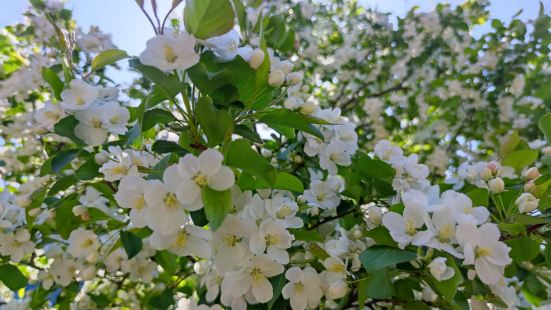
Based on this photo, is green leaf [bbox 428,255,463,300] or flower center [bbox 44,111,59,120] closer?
green leaf [bbox 428,255,463,300]

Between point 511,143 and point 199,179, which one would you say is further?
point 511,143

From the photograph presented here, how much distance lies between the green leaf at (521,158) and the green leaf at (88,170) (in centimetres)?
109

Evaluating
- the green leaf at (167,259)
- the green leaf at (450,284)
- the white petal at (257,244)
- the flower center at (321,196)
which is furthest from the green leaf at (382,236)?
the green leaf at (167,259)

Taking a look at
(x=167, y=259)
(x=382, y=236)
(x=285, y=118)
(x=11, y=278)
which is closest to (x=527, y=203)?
(x=382, y=236)

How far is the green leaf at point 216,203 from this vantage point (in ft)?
2.13

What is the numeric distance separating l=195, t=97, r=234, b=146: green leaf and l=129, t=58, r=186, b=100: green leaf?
1.9 inches

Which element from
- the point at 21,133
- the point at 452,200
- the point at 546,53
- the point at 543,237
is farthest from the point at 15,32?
the point at 546,53

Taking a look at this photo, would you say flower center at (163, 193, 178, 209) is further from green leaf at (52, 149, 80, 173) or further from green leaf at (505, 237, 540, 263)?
green leaf at (505, 237, 540, 263)

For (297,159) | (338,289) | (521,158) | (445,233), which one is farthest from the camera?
(297,159)

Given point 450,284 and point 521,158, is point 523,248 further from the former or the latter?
point 521,158

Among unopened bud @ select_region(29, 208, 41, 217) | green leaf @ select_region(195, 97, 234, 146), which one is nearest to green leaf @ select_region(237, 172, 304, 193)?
green leaf @ select_region(195, 97, 234, 146)

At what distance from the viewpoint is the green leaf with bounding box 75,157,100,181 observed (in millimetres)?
901

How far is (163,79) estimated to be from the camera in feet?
2.35

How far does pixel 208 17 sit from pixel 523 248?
0.73 m
